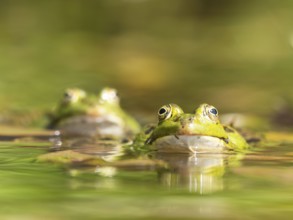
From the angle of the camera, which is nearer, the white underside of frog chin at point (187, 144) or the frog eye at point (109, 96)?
the white underside of frog chin at point (187, 144)

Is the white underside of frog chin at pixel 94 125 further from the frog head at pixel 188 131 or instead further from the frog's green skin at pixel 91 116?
the frog head at pixel 188 131

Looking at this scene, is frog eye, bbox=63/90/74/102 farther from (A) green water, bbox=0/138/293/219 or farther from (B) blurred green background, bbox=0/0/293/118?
(A) green water, bbox=0/138/293/219

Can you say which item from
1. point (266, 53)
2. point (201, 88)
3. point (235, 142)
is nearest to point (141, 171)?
point (235, 142)

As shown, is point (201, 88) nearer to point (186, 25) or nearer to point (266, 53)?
point (266, 53)

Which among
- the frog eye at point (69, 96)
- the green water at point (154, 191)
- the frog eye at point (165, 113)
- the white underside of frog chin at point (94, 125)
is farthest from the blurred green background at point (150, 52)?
the green water at point (154, 191)

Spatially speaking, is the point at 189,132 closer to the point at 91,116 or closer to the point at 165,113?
the point at 165,113
